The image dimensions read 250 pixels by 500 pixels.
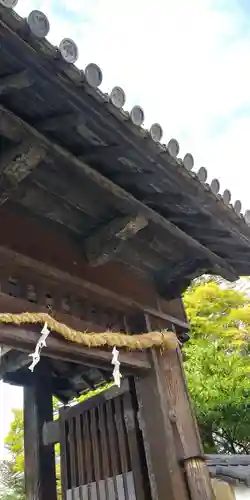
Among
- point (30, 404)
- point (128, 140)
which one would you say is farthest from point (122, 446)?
point (128, 140)

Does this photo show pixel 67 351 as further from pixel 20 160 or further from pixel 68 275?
pixel 20 160

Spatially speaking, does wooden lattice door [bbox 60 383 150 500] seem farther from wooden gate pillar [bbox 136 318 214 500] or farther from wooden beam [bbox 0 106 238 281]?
wooden beam [bbox 0 106 238 281]

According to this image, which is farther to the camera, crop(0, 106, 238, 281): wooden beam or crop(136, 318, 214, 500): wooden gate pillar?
crop(136, 318, 214, 500): wooden gate pillar

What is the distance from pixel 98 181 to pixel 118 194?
0.73ft

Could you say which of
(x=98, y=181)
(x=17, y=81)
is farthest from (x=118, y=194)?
(x=17, y=81)

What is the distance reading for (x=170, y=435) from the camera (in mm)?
3625

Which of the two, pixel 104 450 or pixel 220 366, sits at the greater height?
pixel 220 366

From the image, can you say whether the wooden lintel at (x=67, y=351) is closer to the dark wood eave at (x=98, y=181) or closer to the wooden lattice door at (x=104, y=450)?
the wooden lattice door at (x=104, y=450)

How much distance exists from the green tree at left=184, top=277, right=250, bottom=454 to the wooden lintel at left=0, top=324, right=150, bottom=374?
5582 millimetres

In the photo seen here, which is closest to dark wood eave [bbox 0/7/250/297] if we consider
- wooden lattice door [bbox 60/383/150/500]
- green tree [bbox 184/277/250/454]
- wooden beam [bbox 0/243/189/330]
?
wooden beam [bbox 0/243/189/330]

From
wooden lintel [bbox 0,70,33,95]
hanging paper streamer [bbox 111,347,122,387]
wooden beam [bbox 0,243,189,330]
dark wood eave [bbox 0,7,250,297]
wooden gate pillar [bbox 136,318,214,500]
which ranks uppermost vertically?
dark wood eave [bbox 0,7,250,297]

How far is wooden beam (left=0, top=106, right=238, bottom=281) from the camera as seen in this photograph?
261 cm

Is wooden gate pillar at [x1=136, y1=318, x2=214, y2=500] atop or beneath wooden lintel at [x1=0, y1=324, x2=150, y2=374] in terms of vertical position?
beneath

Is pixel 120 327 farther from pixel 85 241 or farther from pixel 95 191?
pixel 95 191
